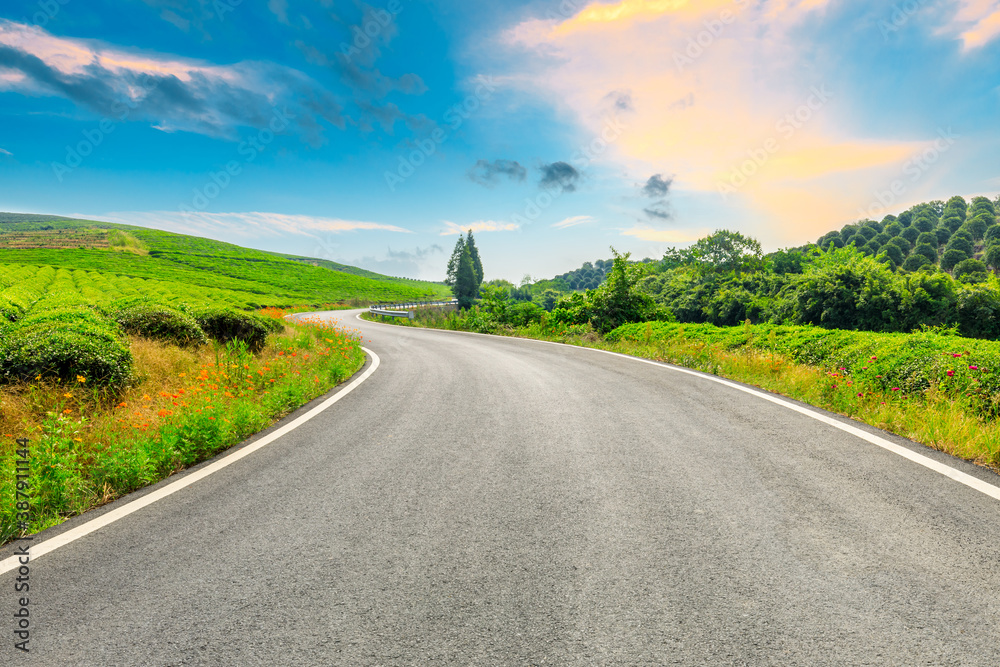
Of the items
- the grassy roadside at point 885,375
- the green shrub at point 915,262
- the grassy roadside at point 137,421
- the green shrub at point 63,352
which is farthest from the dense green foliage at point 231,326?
the green shrub at point 915,262

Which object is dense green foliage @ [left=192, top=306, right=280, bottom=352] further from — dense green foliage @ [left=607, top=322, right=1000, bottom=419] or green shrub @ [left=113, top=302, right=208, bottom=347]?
dense green foliage @ [left=607, top=322, right=1000, bottom=419]

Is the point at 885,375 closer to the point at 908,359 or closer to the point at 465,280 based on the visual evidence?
the point at 908,359

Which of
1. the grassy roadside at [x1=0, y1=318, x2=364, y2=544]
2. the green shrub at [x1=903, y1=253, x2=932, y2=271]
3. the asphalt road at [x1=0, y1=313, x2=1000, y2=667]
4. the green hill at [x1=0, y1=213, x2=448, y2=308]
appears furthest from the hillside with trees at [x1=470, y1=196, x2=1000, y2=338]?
the green hill at [x1=0, y1=213, x2=448, y2=308]

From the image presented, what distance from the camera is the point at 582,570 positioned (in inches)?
91.6

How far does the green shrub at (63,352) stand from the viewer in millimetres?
5203

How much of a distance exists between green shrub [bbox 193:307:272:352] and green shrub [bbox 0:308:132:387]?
2.96 m

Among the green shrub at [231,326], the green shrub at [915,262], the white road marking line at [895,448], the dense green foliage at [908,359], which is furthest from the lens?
the green shrub at [915,262]

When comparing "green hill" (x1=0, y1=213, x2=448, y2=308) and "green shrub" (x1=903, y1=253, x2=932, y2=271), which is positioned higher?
"green shrub" (x1=903, y1=253, x2=932, y2=271)

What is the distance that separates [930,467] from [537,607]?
12.0ft

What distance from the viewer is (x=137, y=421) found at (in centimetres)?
464

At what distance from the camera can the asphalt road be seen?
1832 mm

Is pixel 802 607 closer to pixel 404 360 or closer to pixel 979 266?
pixel 404 360

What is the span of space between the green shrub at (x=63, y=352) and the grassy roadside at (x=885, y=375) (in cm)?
912

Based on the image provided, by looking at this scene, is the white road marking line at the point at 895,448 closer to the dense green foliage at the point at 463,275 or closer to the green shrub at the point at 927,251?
the dense green foliage at the point at 463,275
